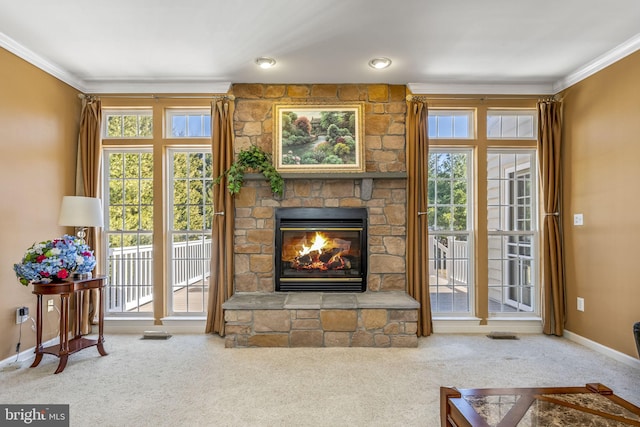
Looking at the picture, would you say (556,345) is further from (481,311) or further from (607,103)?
(607,103)

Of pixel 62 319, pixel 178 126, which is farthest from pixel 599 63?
pixel 62 319

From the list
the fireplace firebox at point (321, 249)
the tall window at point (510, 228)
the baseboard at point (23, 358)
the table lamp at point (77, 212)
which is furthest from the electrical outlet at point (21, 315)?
→ the tall window at point (510, 228)

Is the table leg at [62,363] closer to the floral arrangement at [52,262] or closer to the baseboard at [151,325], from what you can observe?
the floral arrangement at [52,262]

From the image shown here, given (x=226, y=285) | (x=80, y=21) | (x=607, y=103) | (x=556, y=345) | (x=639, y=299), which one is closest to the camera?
(x=80, y=21)

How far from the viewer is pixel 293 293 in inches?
157

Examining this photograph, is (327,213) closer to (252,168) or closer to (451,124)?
(252,168)

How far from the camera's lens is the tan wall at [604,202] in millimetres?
3156

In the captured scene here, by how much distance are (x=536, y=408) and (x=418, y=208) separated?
2.55 meters

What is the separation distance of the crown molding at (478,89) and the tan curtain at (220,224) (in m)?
2.16

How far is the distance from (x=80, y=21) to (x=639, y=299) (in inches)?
203

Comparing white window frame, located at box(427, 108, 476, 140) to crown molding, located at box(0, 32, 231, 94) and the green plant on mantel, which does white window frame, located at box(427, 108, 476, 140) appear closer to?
the green plant on mantel

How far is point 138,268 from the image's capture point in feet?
14.0

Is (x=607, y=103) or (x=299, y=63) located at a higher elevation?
(x=299, y=63)

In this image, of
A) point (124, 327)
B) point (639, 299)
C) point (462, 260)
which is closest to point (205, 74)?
point (124, 327)
